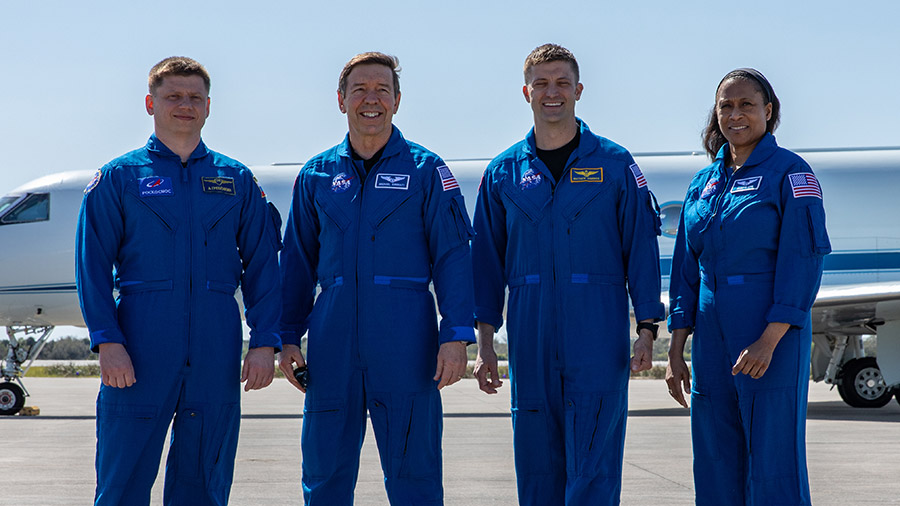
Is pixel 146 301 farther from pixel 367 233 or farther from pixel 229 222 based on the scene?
pixel 367 233

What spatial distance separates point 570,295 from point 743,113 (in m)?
1.16

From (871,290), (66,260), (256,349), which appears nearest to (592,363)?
(256,349)

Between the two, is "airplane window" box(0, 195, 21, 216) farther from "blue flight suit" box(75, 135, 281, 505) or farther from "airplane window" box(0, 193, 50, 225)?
"blue flight suit" box(75, 135, 281, 505)

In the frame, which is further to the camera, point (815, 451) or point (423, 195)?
point (815, 451)

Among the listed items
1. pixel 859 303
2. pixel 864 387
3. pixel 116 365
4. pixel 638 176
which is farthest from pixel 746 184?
pixel 864 387

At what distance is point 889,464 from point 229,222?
20.3ft

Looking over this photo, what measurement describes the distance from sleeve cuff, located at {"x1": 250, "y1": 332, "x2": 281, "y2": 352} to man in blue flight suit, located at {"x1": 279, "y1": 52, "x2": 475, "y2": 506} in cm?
13

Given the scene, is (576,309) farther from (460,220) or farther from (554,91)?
(554,91)

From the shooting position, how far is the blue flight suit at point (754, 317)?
4.05m

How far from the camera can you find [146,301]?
397cm

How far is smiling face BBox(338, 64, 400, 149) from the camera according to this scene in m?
4.23

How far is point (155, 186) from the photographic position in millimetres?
4062

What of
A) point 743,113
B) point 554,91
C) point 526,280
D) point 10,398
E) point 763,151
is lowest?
point 10,398

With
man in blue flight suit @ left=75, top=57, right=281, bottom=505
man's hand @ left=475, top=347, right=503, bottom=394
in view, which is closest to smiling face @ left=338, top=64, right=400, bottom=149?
man in blue flight suit @ left=75, top=57, right=281, bottom=505
